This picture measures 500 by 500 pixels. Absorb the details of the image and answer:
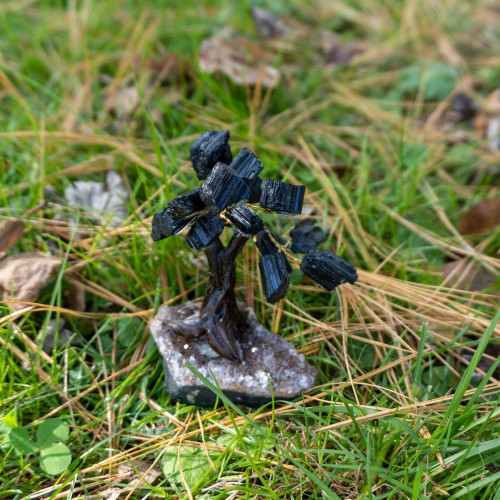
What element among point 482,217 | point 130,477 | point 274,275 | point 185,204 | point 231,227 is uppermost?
point 185,204

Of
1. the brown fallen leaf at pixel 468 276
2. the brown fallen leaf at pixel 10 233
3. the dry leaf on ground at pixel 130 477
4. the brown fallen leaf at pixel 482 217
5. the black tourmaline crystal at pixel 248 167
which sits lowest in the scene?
the dry leaf on ground at pixel 130 477

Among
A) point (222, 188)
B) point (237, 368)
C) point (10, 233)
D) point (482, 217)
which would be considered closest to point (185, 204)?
point (222, 188)

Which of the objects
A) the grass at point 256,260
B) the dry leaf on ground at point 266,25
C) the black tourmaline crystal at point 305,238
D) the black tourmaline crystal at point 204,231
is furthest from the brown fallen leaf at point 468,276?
the dry leaf on ground at point 266,25

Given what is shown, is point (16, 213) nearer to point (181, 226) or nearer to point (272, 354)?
point (181, 226)

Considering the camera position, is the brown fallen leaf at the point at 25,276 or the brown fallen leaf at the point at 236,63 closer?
the brown fallen leaf at the point at 25,276

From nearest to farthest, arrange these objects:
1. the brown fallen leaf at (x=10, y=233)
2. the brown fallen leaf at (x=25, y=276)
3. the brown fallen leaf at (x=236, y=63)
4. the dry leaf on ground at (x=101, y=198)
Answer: the brown fallen leaf at (x=25, y=276) → the brown fallen leaf at (x=10, y=233) → the dry leaf on ground at (x=101, y=198) → the brown fallen leaf at (x=236, y=63)

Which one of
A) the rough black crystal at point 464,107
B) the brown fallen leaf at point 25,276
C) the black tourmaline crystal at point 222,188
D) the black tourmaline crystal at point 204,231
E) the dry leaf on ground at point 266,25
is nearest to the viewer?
the black tourmaline crystal at point 222,188

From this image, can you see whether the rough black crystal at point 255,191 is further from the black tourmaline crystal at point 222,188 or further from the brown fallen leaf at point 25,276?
the brown fallen leaf at point 25,276

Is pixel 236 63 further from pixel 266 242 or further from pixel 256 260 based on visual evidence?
pixel 266 242

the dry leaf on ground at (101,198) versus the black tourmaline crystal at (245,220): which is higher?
the black tourmaline crystal at (245,220)
